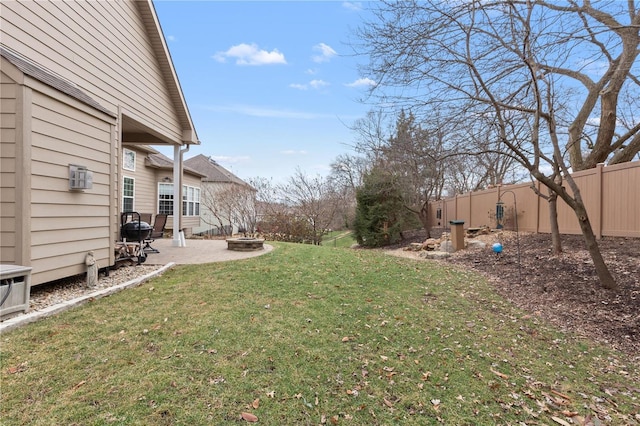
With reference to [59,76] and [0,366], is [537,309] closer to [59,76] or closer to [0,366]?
[0,366]

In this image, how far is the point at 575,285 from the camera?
5.15 metres

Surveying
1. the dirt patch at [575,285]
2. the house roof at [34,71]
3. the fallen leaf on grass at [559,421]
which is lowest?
the fallen leaf on grass at [559,421]

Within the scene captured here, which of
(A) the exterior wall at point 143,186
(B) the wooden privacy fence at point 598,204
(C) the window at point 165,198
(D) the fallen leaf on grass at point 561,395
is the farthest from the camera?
(C) the window at point 165,198

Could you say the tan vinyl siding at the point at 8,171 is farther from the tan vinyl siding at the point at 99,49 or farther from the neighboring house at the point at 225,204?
the neighboring house at the point at 225,204

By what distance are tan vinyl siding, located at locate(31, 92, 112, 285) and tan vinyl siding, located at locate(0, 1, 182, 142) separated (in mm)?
1195

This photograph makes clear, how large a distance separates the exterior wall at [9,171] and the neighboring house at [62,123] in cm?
1

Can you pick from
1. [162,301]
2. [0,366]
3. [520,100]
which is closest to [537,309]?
[520,100]

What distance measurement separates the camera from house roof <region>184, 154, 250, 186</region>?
2094cm

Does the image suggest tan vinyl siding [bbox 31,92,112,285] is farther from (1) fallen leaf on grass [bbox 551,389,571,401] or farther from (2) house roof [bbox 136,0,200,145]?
(1) fallen leaf on grass [bbox 551,389,571,401]

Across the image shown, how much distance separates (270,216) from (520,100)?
415 inches

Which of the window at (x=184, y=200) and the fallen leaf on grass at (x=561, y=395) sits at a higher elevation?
the window at (x=184, y=200)

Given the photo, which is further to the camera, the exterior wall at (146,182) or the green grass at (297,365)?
the exterior wall at (146,182)

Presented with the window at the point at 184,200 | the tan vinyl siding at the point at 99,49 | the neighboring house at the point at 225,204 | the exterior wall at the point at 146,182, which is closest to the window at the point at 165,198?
the window at the point at 184,200

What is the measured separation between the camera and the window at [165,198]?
1548 centimetres
